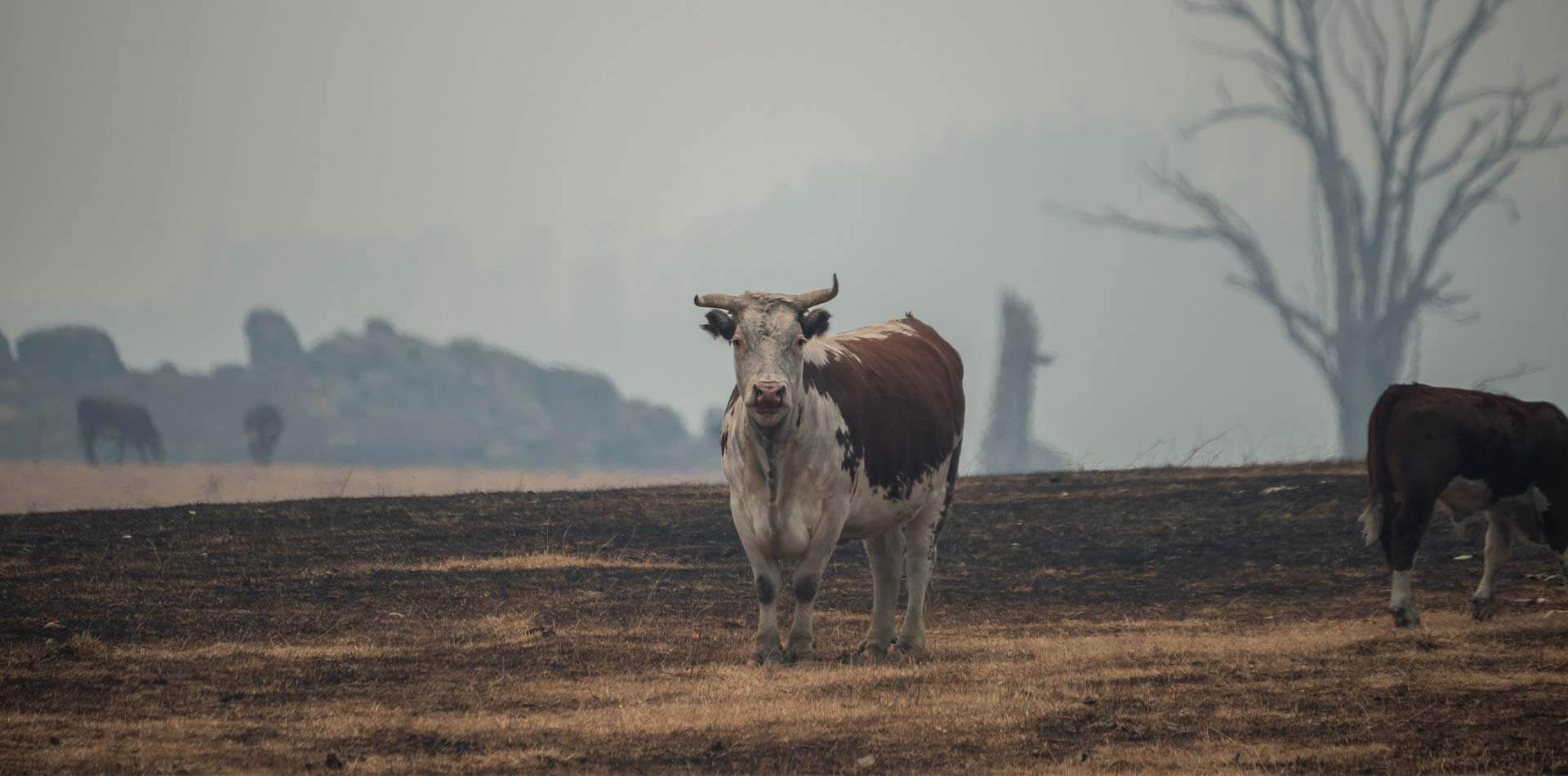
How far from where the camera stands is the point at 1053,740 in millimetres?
9570

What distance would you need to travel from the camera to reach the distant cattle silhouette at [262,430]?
7131 centimetres

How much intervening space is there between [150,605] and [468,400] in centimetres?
7996

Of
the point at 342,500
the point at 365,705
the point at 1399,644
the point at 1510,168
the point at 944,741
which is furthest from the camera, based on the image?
the point at 1510,168

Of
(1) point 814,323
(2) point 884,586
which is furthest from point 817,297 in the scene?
(2) point 884,586

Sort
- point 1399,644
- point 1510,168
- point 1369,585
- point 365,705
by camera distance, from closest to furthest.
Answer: point 365,705
point 1399,644
point 1369,585
point 1510,168

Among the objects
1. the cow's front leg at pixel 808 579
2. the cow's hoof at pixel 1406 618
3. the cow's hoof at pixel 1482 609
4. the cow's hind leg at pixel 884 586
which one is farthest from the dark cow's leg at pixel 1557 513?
the cow's front leg at pixel 808 579

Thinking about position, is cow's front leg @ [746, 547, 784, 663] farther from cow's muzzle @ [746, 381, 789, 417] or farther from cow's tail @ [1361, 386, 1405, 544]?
cow's tail @ [1361, 386, 1405, 544]

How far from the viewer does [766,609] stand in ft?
40.6

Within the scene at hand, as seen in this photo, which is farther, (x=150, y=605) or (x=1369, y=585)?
(x=1369, y=585)

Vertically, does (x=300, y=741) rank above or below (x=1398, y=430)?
below

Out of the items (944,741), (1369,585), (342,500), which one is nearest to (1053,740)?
(944,741)

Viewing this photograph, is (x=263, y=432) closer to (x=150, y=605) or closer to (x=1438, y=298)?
(x=1438, y=298)

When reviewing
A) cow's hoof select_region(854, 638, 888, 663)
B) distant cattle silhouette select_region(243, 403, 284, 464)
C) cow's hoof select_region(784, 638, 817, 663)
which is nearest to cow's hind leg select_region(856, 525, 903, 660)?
cow's hoof select_region(854, 638, 888, 663)

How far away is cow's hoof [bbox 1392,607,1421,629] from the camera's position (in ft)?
45.0
